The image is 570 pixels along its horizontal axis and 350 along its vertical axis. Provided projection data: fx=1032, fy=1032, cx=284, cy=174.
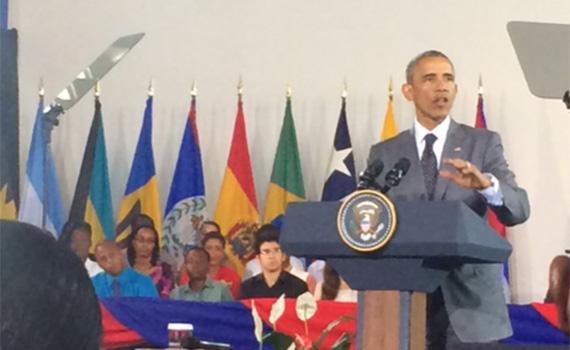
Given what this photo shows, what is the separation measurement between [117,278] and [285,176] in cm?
179

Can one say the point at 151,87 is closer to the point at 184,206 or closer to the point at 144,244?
the point at 184,206

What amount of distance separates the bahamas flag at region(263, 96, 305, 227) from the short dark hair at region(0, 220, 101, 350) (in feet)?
21.2

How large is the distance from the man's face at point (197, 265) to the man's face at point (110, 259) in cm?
39

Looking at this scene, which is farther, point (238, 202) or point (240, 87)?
point (240, 87)

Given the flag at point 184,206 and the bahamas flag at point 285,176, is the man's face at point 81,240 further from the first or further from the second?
the bahamas flag at point 285,176

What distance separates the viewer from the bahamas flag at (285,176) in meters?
7.19

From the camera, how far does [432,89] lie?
111 inches

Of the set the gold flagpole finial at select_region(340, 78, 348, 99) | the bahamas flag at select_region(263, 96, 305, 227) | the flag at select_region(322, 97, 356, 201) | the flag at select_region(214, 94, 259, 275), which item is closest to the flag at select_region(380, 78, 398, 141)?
the flag at select_region(322, 97, 356, 201)

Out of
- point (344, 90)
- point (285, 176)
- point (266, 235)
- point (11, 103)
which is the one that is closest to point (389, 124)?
point (344, 90)

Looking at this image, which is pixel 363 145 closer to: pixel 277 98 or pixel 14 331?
pixel 277 98

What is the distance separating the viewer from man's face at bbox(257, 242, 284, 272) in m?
5.82

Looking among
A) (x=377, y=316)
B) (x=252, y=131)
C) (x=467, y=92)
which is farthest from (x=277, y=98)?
(x=377, y=316)

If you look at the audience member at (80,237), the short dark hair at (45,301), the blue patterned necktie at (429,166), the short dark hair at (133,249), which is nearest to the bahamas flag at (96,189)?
the short dark hair at (133,249)

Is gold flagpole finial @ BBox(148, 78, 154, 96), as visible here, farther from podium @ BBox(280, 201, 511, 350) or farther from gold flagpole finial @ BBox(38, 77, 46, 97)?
podium @ BBox(280, 201, 511, 350)
